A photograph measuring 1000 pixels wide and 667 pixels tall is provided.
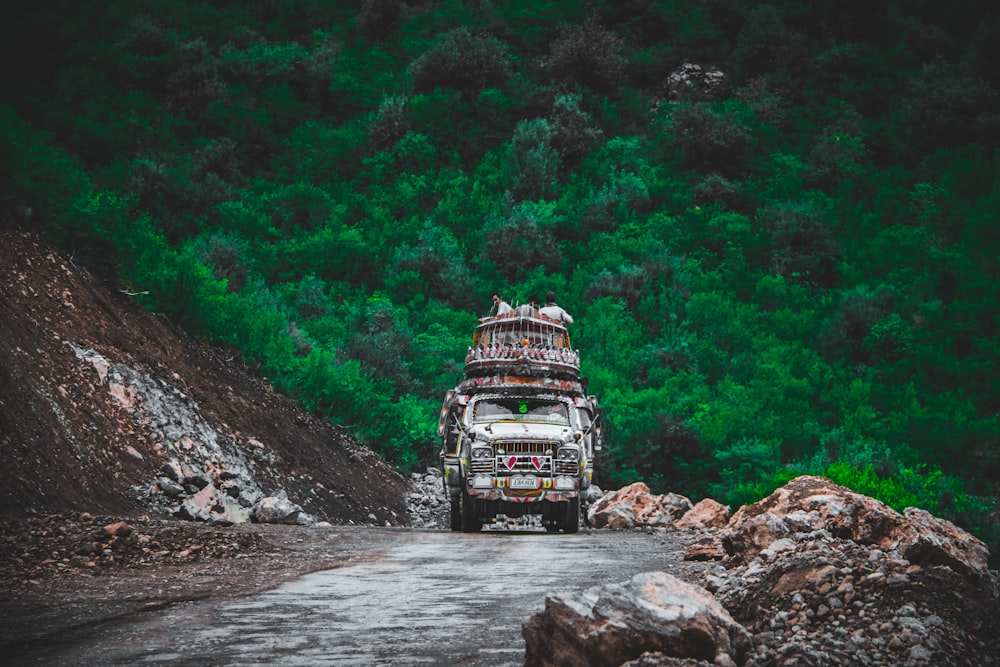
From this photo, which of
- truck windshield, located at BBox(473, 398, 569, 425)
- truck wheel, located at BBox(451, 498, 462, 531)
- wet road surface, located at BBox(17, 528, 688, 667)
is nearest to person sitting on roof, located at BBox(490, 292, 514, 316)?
truck windshield, located at BBox(473, 398, 569, 425)

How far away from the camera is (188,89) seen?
4547cm

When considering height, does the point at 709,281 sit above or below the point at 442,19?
below

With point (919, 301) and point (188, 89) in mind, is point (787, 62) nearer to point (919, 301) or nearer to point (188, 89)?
point (919, 301)

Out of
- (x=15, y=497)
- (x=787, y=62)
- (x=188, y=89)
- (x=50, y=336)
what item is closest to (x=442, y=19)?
(x=188, y=89)

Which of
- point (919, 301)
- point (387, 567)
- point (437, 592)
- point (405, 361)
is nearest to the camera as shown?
point (437, 592)

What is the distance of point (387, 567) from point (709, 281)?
28.7 m

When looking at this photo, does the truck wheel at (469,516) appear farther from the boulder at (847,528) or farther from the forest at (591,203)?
the forest at (591,203)

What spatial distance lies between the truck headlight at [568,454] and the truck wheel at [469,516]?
1.67 metres

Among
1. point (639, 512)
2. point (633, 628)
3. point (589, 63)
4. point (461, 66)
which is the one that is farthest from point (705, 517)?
point (589, 63)

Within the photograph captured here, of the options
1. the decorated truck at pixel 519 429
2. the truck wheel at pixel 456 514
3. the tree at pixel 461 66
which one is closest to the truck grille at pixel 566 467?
the decorated truck at pixel 519 429

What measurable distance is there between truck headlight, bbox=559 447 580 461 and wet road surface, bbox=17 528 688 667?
17.0 feet

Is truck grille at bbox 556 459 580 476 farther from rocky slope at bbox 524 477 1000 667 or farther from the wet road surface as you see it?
rocky slope at bbox 524 477 1000 667

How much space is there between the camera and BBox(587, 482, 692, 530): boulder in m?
18.8

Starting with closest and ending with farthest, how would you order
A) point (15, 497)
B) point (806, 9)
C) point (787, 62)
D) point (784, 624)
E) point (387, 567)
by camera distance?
1. point (784, 624)
2. point (387, 567)
3. point (15, 497)
4. point (787, 62)
5. point (806, 9)
